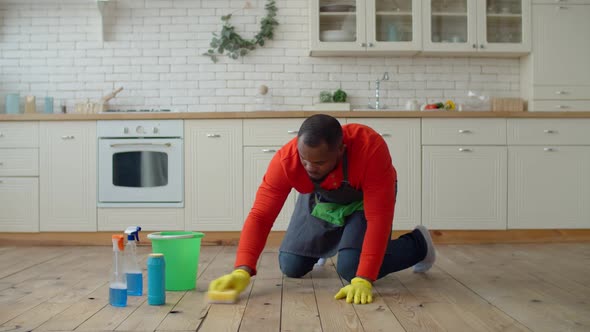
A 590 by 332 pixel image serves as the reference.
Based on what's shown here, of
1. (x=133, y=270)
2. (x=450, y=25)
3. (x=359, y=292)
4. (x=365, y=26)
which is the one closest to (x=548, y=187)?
(x=450, y=25)

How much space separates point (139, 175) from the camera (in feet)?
14.3

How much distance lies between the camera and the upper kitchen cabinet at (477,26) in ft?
15.6

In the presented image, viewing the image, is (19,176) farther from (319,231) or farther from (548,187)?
(548,187)

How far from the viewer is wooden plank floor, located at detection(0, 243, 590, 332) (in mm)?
2062

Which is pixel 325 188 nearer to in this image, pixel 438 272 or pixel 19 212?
pixel 438 272

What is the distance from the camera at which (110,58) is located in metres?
4.99

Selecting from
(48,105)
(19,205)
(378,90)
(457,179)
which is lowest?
(19,205)

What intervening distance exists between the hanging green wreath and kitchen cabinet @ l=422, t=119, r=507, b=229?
4.67 ft

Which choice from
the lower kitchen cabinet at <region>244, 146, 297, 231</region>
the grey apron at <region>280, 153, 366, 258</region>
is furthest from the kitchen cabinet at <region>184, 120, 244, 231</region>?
the grey apron at <region>280, 153, 366, 258</region>

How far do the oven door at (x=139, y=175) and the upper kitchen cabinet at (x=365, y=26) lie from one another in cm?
131

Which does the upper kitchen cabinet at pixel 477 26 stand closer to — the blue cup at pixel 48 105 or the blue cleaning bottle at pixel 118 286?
the blue cup at pixel 48 105

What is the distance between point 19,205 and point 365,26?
2.68 m

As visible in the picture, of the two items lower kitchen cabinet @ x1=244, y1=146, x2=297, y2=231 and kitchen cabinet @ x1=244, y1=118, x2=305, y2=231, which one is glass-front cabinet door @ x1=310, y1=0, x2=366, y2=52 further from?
lower kitchen cabinet @ x1=244, y1=146, x2=297, y2=231

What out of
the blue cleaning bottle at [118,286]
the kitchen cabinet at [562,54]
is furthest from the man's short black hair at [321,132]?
the kitchen cabinet at [562,54]
